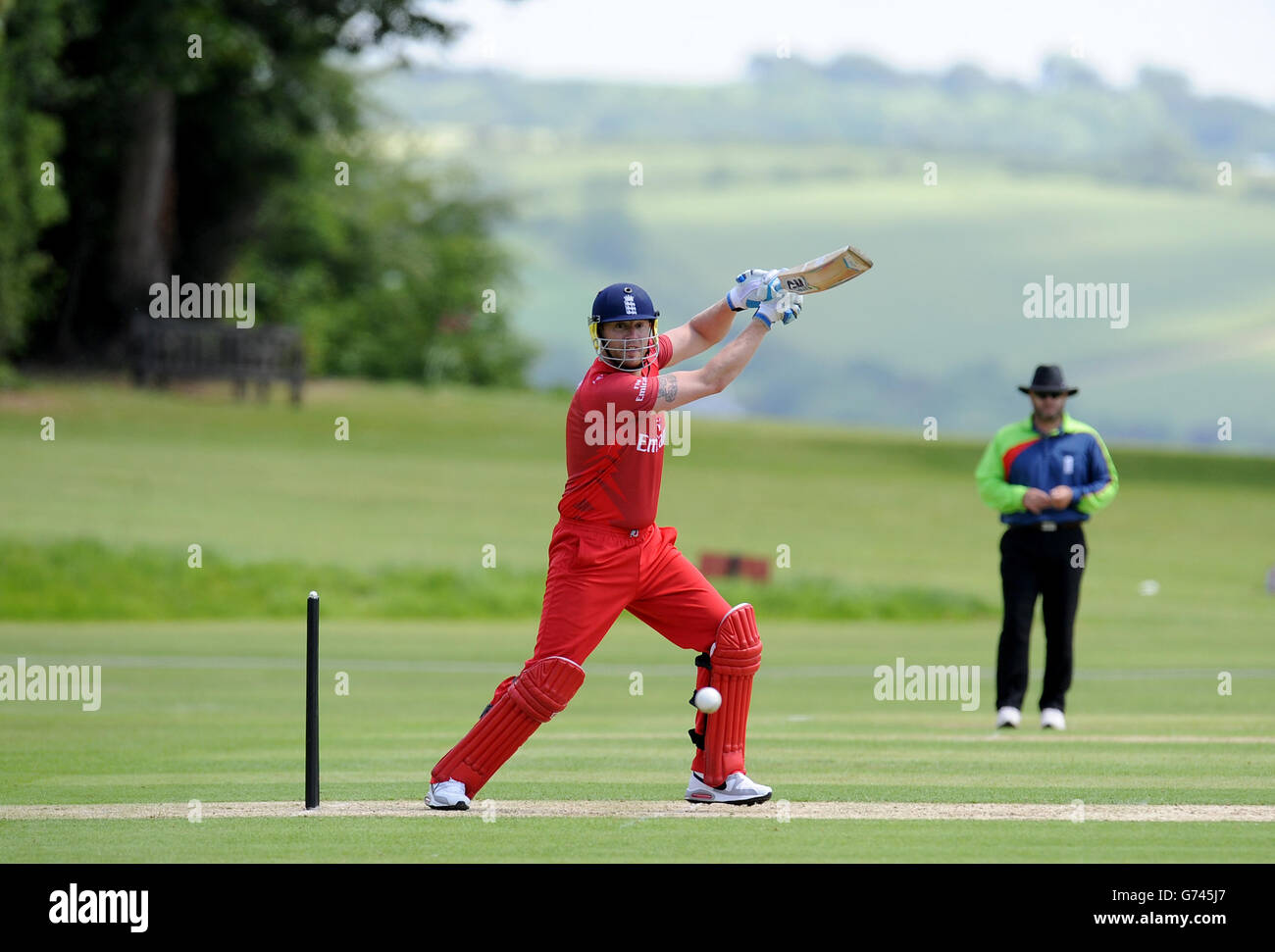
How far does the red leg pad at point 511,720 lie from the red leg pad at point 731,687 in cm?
70

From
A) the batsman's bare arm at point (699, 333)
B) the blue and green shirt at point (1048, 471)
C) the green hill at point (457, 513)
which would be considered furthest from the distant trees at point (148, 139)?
the batsman's bare arm at point (699, 333)

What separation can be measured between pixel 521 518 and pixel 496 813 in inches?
1084

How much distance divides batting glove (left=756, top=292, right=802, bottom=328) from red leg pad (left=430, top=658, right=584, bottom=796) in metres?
1.83

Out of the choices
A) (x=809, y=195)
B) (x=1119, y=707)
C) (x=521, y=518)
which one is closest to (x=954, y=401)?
(x=809, y=195)

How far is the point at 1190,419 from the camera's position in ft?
351

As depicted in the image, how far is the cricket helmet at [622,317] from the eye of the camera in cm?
889

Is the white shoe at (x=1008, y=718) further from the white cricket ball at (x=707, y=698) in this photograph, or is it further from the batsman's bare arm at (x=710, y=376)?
the batsman's bare arm at (x=710, y=376)

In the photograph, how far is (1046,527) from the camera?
13.6 meters

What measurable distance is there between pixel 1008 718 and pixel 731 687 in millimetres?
4647

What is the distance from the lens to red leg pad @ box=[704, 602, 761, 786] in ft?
29.9

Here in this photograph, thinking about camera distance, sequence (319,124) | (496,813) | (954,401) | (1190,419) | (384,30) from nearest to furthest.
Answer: (496,813) → (384,30) → (319,124) → (1190,419) → (954,401)

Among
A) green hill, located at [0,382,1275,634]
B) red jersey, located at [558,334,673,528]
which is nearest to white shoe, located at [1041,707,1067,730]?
red jersey, located at [558,334,673,528]


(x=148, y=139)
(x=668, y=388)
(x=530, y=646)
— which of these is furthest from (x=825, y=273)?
(x=148, y=139)
